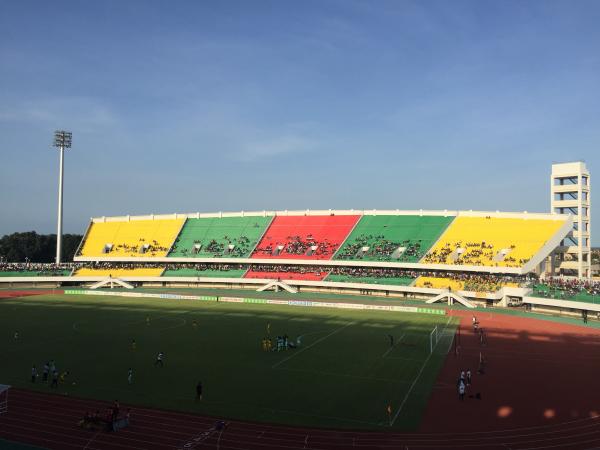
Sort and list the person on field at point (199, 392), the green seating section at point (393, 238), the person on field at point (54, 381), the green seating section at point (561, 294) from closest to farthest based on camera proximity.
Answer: the person on field at point (199, 392)
the person on field at point (54, 381)
the green seating section at point (561, 294)
the green seating section at point (393, 238)

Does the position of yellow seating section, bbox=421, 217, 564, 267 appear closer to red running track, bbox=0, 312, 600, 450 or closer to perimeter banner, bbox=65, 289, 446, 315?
perimeter banner, bbox=65, 289, 446, 315

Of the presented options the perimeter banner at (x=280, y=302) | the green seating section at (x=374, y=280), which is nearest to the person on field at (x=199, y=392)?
the perimeter banner at (x=280, y=302)

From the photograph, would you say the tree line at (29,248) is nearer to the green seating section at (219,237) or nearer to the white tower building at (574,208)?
the green seating section at (219,237)

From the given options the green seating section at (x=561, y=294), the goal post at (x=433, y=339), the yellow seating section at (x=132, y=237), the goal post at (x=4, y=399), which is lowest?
the goal post at (x=4, y=399)

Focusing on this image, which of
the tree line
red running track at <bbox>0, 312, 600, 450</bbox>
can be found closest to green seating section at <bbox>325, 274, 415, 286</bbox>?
red running track at <bbox>0, 312, 600, 450</bbox>

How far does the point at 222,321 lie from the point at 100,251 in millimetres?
52118

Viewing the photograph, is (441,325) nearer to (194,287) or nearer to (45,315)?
(45,315)

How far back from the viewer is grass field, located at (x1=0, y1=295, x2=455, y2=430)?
24.6m

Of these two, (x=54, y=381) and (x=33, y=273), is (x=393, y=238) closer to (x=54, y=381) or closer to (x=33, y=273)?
(x=54, y=381)

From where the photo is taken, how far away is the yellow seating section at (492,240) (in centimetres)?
6662

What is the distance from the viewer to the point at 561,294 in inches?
2141

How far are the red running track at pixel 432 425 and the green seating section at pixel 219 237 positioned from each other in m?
59.3

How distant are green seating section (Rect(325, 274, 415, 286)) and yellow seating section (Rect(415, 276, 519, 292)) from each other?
1.73m

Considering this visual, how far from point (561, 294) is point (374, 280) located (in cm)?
2516
